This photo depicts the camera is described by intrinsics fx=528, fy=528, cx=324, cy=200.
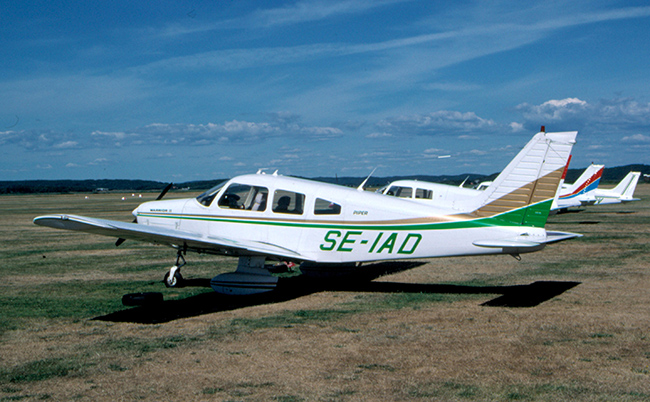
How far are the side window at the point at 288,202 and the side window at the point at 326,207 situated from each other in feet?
0.97

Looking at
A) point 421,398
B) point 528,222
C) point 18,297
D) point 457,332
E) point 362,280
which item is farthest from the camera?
point 362,280

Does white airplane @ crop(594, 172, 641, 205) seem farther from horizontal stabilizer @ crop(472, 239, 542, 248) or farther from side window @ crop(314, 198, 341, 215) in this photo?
side window @ crop(314, 198, 341, 215)

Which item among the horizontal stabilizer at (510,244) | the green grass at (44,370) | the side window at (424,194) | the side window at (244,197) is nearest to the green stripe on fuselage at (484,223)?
the horizontal stabilizer at (510,244)

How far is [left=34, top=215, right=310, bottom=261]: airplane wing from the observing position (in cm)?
745

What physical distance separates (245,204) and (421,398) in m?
6.25

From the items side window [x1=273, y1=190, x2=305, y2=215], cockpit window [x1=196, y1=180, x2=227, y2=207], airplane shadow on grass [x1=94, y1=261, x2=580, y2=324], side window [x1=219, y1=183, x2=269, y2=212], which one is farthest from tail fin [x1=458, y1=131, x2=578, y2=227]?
cockpit window [x1=196, y1=180, x2=227, y2=207]

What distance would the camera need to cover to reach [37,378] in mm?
5523

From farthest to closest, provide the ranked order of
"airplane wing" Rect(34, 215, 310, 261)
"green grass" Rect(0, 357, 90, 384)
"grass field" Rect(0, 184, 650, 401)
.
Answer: "airplane wing" Rect(34, 215, 310, 261) < "green grass" Rect(0, 357, 90, 384) < "grass field" Rect(0, 184, 650, 401)

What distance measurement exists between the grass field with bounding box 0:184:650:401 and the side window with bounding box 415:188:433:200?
26.9 feet

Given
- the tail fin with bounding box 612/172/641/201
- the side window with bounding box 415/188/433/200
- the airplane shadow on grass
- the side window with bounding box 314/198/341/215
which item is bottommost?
the airplane shadow on grass

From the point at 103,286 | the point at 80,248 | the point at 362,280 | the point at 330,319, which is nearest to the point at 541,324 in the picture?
the point at 330,319

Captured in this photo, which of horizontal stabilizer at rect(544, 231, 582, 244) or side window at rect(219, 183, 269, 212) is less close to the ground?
side window at rect(219, 183, 269, 212)

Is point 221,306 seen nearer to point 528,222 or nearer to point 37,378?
point 37,378

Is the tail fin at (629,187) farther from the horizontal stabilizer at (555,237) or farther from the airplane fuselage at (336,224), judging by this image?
the airplane fuselage at (336,224)
